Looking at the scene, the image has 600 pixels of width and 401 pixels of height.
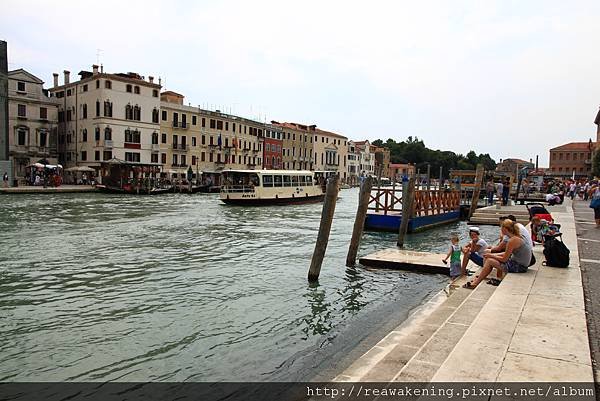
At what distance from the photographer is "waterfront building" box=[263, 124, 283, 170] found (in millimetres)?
75188

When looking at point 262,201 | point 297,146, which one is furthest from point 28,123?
point 297,146

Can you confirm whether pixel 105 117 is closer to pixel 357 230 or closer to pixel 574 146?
pixel 357 230

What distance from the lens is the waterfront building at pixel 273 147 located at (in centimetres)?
7519

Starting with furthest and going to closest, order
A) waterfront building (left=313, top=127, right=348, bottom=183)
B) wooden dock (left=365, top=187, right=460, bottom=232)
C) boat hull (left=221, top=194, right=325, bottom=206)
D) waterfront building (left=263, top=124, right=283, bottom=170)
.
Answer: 1. waterfront building (left=313, top=127, right=348, bottom=183)
2. waterfront building (left=263, top=124, right=283, bottom=170)
3. boat hull (left=221, top=194, right=325, bottom=206)
4. wooden dock (left=365, top=187, right=460, bottom=232)

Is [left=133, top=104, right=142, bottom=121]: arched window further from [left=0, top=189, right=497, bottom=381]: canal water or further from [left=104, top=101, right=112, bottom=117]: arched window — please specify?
[left=0, top=189, right=497, bottom=381]: canal water

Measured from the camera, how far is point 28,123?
163 feet

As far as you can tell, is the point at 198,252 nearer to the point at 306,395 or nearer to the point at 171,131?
the point at 306,395

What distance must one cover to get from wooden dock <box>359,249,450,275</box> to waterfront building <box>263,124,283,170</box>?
6221 centimetres

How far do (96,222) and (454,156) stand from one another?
128422 millimetres

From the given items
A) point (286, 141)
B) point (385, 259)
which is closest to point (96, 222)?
point (385, 259)

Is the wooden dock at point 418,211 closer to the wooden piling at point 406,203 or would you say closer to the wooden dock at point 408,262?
the wooden piling at point 406,203

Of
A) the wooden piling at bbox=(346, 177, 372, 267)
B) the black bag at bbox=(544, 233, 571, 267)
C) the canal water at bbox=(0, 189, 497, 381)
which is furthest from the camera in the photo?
the wooden piling at bbox=(346, 177, 372, 267)

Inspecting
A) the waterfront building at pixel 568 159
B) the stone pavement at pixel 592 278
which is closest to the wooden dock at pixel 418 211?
the stone pavement at pixel 592 278

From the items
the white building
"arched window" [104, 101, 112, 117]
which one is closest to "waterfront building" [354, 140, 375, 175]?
the white building
